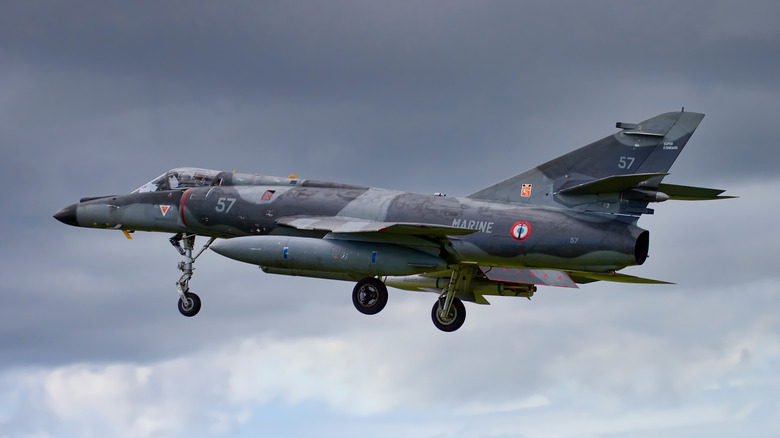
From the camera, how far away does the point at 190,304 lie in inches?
1302

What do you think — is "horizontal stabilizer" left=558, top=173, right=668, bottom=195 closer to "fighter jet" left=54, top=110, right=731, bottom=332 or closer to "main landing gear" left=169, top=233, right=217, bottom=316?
"fighter jet" left=54, top=110, right=731, bottom=332

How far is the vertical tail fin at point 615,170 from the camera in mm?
28922

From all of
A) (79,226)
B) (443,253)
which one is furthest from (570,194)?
(79,226)

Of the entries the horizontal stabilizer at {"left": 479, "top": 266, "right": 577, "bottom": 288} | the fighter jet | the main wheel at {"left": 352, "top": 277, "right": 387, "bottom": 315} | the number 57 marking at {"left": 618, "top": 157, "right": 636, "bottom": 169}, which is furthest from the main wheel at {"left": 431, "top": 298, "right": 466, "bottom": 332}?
the number 57 marking at {"left": 618, "top": 157, "right": 636, "bottom": 169}

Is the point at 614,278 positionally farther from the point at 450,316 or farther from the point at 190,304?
the point at 190,304

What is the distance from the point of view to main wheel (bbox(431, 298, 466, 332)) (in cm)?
3359

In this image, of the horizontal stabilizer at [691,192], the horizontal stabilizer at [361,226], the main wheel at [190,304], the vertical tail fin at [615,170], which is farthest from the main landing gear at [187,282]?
the horizontal stabilizer at [691,192]

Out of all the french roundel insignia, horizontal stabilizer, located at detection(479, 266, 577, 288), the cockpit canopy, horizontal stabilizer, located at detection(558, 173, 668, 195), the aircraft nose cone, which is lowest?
horizontal stabilizer, located at detection(479, 266, 577, 288)

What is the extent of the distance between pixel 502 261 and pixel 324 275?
5975mm

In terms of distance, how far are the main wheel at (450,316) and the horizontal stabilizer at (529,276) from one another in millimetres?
1218

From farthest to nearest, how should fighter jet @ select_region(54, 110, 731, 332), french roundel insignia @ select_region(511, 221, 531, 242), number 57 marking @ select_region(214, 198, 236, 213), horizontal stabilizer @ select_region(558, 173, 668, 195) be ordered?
1. number 57 marking @ select_region(214, 198, 236, 213)
2. french roundel insignia @ select_region(511, 221, 531, 242)
3. fighter jet @ select_region(54, 110, 731, 332)
4. horizontal stabilizer @ select_region(558, 173, 668, 195)

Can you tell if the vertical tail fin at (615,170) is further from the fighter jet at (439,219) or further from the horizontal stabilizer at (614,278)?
the horizontal stabilizer at (614,278)

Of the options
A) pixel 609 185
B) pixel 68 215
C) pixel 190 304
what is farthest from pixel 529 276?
pixel 68 215

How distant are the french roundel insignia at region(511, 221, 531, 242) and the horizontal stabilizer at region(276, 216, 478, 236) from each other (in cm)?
172
